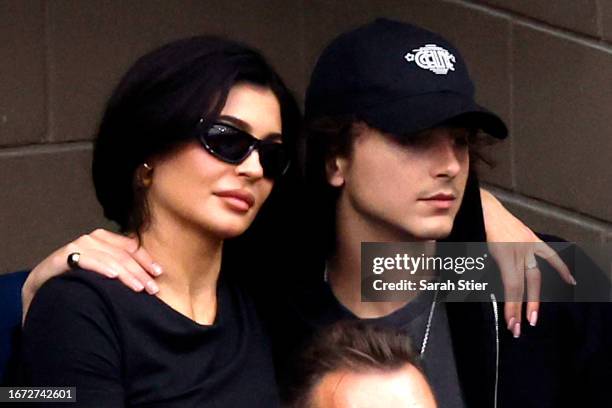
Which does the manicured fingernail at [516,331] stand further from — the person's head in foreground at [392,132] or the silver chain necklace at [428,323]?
the person's head in foreground at [392,132]

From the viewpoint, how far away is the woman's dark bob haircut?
3420mm

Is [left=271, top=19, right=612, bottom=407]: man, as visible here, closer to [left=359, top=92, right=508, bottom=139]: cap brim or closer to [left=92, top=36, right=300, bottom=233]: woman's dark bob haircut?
[left=359, top=92, right=508, bottom=139]: cap brim

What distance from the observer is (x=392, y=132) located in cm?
372

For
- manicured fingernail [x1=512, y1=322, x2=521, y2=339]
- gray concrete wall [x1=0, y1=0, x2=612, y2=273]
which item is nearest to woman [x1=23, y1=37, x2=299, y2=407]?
manicured fingernail [x1=512, y1=322, x2=521, y2=339]

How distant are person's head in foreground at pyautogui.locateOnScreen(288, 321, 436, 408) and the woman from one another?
0.48 ft

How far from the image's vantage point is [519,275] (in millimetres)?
3916

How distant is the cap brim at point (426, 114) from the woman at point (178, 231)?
24 cm

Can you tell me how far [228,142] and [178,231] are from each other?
220 mm

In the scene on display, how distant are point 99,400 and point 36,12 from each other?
2.25m

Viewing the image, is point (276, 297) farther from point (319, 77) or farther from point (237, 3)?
point (237, 3)

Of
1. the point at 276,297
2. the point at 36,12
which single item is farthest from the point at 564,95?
the point at 276,297

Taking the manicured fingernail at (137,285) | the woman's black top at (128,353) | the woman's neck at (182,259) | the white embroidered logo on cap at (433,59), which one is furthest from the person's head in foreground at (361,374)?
the white embroidered logo on cap at (433,59)

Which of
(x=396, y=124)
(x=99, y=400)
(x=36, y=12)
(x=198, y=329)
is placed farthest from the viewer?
(x=36, y=12)

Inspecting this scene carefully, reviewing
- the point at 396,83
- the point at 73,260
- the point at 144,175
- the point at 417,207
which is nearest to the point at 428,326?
the point at 417,207
